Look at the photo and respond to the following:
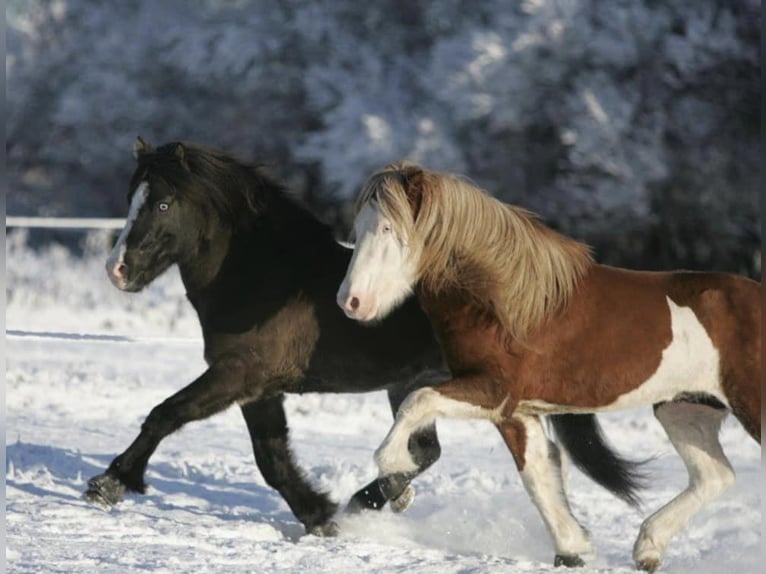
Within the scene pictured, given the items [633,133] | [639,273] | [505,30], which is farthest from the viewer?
[505,30]

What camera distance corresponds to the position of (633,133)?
18.2m

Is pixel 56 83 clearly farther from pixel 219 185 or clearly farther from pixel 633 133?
pixel 219 185

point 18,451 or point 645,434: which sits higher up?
point 18,451

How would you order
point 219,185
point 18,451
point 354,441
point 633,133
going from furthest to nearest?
point 633,133
point 354,441
point 18,451
point 219,185

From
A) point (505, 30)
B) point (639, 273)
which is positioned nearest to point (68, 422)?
point (639, 273)

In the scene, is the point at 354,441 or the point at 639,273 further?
the point at 354,441

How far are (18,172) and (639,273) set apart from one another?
24.1 m

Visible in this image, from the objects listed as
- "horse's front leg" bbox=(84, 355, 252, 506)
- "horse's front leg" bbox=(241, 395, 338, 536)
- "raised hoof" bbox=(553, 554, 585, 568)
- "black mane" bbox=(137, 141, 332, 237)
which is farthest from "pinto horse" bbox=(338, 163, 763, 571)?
"horse's front leg" bbox=(241, 395, 338, 536)

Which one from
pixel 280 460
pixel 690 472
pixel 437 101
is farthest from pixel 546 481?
pixel 437 101

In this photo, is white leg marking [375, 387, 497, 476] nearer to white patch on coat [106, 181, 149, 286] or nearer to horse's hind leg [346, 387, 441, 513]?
horse's hind leg [346, 387, 441, 513]

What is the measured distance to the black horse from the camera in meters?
5.46

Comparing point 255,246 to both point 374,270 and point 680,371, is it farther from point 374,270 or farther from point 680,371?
point 680,371

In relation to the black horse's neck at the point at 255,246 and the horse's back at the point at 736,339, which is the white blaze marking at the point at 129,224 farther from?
the horse's back at the point at 736,339

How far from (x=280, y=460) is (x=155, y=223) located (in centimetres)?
122
